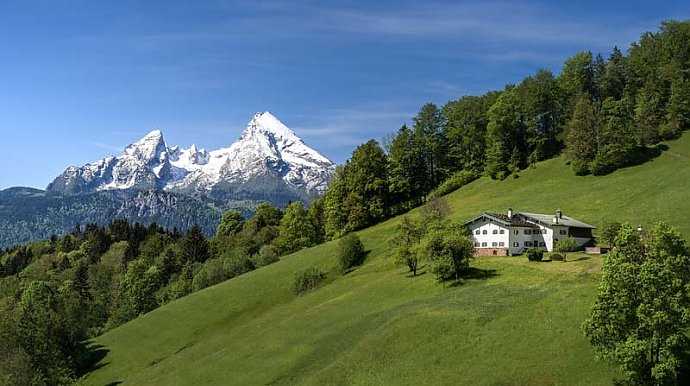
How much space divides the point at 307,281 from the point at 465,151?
224 ft

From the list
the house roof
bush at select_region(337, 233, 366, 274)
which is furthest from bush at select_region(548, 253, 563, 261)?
bush at select_region(337, 233, 366, 274)

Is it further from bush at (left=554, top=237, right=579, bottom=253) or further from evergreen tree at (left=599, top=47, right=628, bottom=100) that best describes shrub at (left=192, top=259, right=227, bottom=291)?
evergreen tree at (left=599, top=47, right=628, bottom=100)

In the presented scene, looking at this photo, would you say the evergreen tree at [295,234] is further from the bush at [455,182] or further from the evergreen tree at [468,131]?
the evergreen tree at [468,131]

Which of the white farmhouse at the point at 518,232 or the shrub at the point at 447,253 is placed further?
the white farmhouse at the point at 518,232

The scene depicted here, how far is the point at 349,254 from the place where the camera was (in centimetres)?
9988

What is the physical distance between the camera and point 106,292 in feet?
541

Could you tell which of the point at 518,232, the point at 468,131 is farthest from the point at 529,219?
the point at 468,131

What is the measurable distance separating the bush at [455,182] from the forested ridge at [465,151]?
0.33 m

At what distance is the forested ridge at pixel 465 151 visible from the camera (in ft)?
394

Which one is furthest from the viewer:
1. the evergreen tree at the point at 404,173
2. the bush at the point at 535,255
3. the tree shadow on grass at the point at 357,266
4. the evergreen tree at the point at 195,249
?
the evergreen tree at the point at 195,249

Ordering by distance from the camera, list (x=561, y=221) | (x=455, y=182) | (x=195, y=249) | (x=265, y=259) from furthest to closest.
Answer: (x=195, y=249), (x=455, y=182), (x=265, y=259), (x=561, y=221)

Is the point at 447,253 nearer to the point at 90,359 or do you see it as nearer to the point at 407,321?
the point at 407,321

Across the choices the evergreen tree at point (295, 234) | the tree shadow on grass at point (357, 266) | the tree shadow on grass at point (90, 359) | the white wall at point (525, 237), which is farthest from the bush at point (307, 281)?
the evergreen tree at point (295, 234)

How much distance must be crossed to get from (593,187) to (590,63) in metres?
51.5
